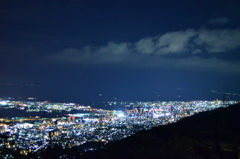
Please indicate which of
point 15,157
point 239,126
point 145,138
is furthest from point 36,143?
point 239,126

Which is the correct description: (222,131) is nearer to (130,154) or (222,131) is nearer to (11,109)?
(130,154)

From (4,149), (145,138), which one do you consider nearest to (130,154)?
(145,138)

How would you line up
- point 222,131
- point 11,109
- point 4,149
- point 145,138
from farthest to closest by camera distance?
point 11,109 < point 145,138 < point 4,149 < point 222,131

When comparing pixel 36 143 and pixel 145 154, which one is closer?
pixel 145 154

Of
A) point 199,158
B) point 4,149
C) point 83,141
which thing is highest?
point 4,149

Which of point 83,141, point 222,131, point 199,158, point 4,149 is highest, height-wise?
point 222,131

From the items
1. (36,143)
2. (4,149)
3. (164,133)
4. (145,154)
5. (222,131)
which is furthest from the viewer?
(164,133)

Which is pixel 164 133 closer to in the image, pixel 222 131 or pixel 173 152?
pixel 173 152

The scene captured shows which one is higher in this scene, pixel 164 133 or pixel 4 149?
pixel 4 149

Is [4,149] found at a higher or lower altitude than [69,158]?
higher
